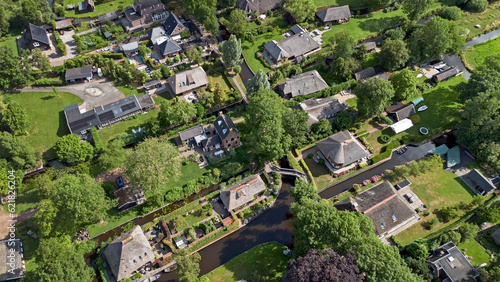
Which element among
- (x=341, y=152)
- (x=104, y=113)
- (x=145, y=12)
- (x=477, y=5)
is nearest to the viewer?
(x=341, y=152)

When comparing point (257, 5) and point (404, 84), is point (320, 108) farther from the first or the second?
point (257, 5)

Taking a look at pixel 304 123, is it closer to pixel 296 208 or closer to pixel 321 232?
pixel 296 208

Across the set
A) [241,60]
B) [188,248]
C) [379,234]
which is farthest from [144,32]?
[379,234]

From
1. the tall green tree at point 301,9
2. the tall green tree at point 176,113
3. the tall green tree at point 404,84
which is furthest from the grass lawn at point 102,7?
the tall green tree at point 404,84

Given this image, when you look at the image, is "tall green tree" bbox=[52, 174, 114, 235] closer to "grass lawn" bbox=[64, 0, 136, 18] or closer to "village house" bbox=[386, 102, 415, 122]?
"village house" bbox=[386, 102, 415, 122]

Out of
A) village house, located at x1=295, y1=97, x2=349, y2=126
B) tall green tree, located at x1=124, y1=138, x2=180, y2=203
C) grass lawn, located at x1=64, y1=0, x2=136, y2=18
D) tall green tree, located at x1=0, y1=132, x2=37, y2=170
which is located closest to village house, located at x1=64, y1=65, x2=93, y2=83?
tall green tree, located at x1=0, y1=132, x2=37, y2=170

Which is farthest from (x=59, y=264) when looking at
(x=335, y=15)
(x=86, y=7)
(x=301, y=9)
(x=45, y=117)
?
(x=335, y=15)
